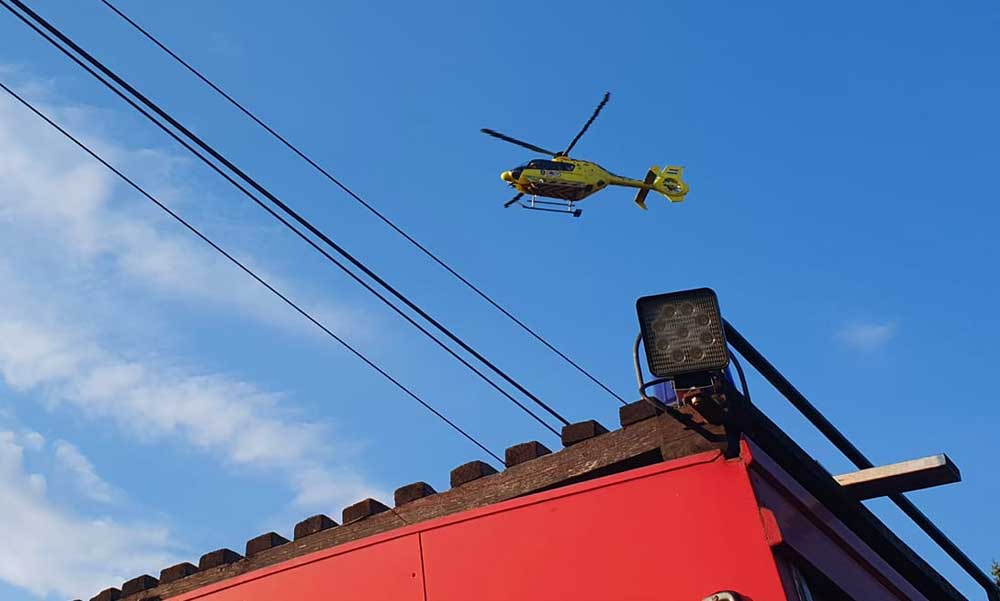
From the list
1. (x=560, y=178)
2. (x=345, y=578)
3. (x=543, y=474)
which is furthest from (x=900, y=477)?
(x=560, y=178)

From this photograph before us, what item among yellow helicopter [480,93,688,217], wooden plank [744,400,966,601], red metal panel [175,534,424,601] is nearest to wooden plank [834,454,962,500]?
wooden plank [744,400,966,601]

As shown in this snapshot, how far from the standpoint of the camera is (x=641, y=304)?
223 inches

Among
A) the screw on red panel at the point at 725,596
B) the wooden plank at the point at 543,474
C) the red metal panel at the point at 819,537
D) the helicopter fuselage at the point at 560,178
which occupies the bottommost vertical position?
the screw on red panel at the point at 725,596

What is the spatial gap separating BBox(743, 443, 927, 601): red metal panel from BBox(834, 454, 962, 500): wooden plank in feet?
0.85

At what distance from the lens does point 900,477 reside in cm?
607

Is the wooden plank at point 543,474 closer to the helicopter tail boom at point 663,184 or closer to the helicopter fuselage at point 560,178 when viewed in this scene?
the helicopter fuselage at point 560,178

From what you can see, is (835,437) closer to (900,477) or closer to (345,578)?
(900,477)

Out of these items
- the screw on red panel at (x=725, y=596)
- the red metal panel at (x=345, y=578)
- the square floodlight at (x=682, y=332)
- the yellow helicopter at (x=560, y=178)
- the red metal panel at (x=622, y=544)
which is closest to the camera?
the screw on red panel at (x=725, y=596)

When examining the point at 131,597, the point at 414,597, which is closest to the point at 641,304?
the point at 414,597

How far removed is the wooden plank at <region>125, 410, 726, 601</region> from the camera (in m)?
5.98

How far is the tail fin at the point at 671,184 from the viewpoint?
137 ft

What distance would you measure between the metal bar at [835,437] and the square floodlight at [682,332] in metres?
0.68

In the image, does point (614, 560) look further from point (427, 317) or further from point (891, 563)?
point (427, 317)

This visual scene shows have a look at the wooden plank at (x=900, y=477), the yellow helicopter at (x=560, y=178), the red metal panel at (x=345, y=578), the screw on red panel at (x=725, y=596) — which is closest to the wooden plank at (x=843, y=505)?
the wooden plank at (x=900, y=477)
